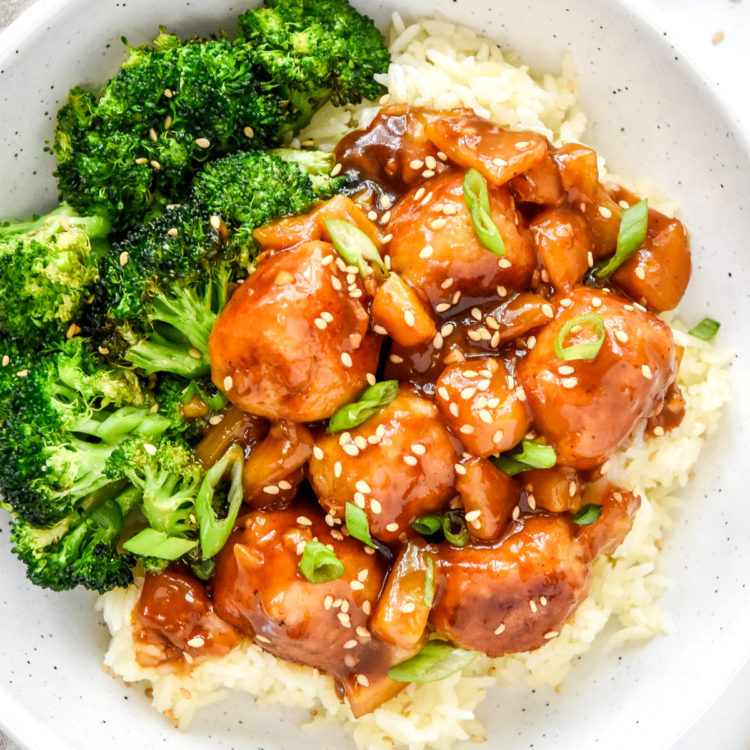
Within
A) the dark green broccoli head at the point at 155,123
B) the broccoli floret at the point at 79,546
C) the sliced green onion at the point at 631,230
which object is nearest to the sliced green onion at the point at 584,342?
the sliced green onion at the point at 631,230

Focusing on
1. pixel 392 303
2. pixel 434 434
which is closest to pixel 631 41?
pixel 392 303

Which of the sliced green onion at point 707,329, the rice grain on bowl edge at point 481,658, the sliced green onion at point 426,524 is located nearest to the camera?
the sliced green onion at point 426,524

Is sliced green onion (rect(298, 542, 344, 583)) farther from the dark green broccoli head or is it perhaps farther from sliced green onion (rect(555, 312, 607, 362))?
the dark green broccoli head

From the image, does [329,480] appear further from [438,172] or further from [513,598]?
[438,172]

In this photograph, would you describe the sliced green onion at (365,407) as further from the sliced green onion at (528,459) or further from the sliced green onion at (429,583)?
the sliced green onion at (429,583)

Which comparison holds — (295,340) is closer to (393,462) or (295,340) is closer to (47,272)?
(393,462)

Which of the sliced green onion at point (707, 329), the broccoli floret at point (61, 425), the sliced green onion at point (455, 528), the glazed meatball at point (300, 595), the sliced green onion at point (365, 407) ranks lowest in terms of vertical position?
the glazed meatball at point (300, 595)
